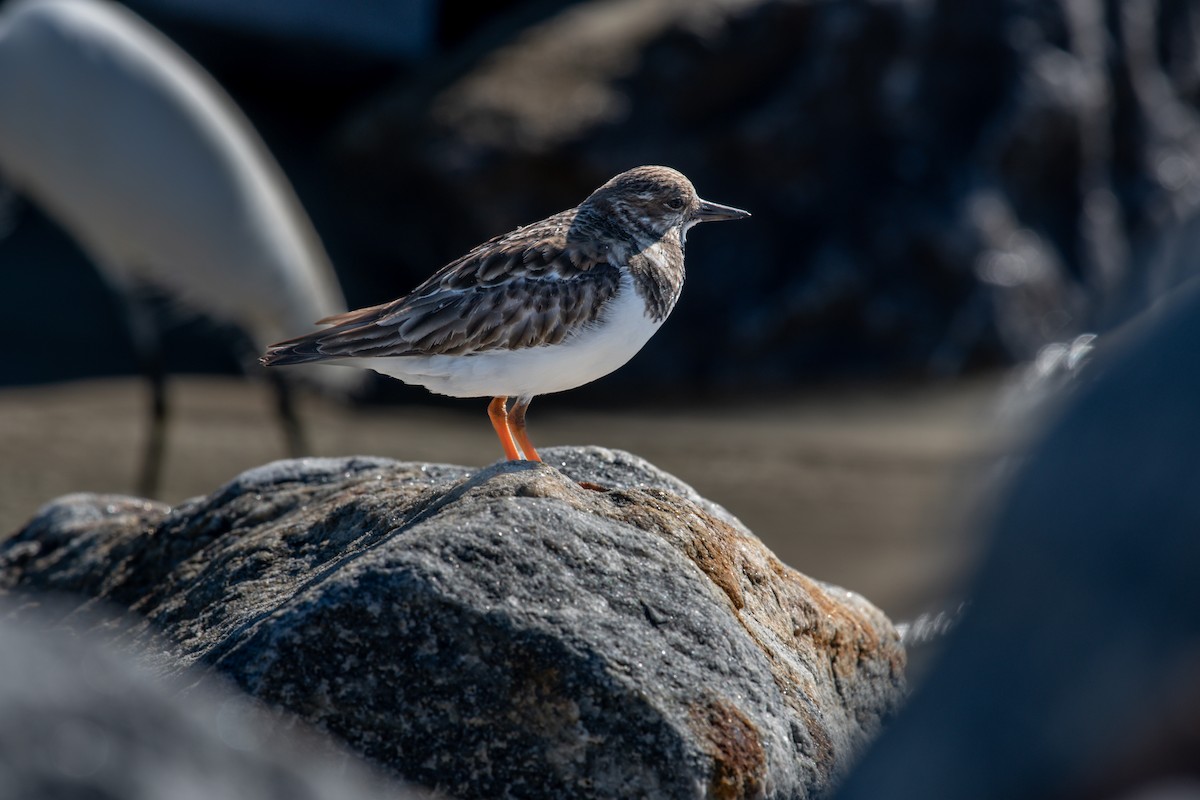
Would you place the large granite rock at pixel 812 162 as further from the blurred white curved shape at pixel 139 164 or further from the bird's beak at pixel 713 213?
the bird's beak at pixel 713 213

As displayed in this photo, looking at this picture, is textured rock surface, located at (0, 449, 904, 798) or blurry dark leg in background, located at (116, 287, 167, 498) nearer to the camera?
textured rock surface, located at (0, 449, 904, 798)

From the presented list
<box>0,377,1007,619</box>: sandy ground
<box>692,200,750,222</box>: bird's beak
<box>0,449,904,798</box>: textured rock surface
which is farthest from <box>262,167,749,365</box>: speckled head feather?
<box>0,377,1007,619</box>: sandy ground

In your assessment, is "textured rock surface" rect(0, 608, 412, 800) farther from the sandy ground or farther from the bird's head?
the sandy ground

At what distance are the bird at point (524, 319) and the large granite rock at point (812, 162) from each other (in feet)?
18.8

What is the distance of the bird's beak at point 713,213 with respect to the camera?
4.76 m

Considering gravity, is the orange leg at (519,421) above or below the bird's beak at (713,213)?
below

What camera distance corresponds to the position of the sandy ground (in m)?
8.04

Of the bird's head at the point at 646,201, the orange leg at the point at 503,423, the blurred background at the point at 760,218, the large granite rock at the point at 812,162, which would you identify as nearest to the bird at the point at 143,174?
the blurred background at the point at 760,218

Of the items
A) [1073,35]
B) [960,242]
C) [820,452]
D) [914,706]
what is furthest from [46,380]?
[914,706]

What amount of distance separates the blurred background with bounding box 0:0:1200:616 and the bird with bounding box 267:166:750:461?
4.60 metres

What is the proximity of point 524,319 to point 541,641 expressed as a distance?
1.57 m

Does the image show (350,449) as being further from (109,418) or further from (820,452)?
(820,452)

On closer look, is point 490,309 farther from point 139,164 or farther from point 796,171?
point 796,171

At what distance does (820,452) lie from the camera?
927 cm
